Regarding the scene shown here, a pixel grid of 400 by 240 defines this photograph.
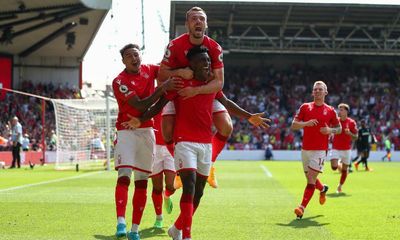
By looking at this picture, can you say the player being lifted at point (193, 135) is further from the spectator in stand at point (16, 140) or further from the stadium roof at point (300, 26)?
the stadium roof at point (300, 26)

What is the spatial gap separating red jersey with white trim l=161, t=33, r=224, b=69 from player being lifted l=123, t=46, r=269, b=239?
3.7 inches

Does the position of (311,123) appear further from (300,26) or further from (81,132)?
(300,26)

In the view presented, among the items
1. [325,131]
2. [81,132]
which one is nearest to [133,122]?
[325,131]

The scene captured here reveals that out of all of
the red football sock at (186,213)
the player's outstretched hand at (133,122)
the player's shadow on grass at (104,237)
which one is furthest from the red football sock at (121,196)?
the red football sock at (186,213)

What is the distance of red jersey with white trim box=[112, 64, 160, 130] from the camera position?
7.22 m

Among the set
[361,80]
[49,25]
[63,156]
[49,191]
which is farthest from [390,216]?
[361,80]

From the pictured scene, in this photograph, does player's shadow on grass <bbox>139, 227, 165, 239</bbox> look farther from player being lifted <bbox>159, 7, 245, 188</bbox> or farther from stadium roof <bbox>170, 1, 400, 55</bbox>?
stadium roof <bbox>170, 1, 400, 55</bbox>

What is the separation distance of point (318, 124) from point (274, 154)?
109 feet

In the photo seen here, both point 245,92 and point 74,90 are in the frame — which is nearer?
point 74,90

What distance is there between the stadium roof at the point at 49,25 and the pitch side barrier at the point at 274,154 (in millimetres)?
12218

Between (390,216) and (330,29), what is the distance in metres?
38.7

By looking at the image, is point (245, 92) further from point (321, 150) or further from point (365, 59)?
point (321, 150)

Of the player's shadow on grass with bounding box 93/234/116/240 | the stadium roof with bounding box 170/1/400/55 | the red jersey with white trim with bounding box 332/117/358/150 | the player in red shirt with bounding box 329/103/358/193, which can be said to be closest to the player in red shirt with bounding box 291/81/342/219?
the player's shadow on grass with bounding box 93/234/116/240

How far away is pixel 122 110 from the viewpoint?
748cm
